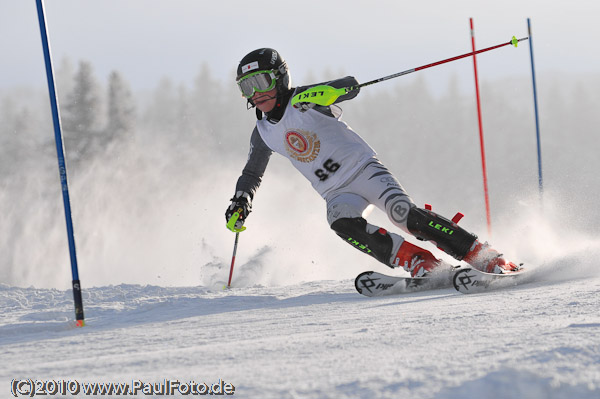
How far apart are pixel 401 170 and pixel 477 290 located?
35195mm

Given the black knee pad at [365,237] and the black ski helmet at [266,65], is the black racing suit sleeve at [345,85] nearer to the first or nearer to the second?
the black ski helmet at [266,65]

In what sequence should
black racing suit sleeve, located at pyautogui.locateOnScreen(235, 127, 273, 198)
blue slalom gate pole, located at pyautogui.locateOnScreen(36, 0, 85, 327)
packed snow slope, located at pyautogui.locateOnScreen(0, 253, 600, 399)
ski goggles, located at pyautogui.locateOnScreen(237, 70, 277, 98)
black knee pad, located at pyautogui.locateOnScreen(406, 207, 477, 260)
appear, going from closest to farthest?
1. packed snow slope, located at pyautogui.locateOnScreen(0, 253, 600, 399)
2. blue slalom gate pole, located at pyautogui.locateOnScreen(36, 0, 85, 327)
3. black knee pad, located at pyautogui.locateOnScreen(406, 207, 477, 260)
4. ski goggles, located at pyautogui.locateOnScreen(237, 70, 277, 98)
5. black racing suit sleeve, located at pyautogui.locateOnScreen(235, 127, 273, 198)

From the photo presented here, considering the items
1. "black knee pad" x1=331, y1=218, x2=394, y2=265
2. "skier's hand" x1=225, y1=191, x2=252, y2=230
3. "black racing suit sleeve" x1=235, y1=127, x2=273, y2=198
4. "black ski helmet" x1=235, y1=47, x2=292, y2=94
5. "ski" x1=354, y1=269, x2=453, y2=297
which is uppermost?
"black ski helmet" x1=235, y1=47, x2=292, y2=94

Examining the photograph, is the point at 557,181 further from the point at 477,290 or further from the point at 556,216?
the point at 477,290

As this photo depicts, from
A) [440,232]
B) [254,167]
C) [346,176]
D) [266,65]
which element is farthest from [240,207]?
[440,232]

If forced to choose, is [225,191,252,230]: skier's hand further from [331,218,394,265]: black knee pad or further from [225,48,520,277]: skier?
[331,218,394,265]: black knee pad

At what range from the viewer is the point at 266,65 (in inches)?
159

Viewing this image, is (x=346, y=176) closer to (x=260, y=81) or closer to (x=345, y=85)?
(x=345, y=85)

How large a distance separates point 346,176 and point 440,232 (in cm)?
75

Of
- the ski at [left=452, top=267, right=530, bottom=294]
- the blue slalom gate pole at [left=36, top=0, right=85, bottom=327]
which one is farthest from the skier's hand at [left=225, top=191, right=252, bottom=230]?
the ski at [left=452, top=267, right=530, bottom=294]

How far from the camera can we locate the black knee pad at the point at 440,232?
3551mm

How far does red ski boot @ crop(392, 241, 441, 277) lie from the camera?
3621 millimetres

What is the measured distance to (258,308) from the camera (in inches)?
126

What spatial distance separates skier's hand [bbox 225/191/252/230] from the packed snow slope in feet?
4.01
